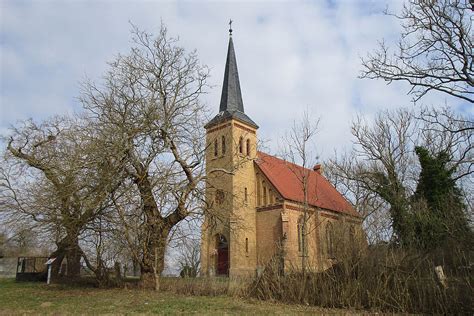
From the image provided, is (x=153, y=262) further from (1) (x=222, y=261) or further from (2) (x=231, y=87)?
(2) (x=231, y=87)

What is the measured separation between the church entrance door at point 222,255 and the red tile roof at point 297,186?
19.6ft

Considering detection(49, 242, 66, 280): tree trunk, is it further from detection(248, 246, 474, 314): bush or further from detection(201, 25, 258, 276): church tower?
detection(248, 246, 474, 314): bush

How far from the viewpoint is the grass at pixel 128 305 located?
1034cm

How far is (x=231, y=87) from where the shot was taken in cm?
3384

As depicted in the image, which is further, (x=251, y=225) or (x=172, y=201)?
(x=251, y=225)

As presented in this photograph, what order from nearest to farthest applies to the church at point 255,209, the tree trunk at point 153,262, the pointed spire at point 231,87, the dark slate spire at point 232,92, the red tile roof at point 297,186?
1. the tree trunk at point 153,262
2. the church at point 255,209
3. the red tile roof at point 297,186
4. the dark slate spire at point 232,92
5. the pointed spire at point 231,87

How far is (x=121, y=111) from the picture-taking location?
1570cm

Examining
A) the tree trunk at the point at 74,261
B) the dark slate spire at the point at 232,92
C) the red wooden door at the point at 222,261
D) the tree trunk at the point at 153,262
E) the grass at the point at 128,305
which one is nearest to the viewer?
the grass at the point at 128,305

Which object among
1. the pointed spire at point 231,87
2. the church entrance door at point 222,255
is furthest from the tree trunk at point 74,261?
the pointed spire at point 231,87

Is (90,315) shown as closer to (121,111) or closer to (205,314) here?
(205,314)

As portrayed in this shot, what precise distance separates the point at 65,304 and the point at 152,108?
301 inches

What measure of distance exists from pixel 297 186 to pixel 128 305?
989 inches

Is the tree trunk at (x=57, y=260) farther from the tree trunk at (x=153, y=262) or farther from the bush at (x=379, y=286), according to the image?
the bush at (x=379, y=286)

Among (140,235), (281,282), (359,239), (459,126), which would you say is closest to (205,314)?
(281,282)
